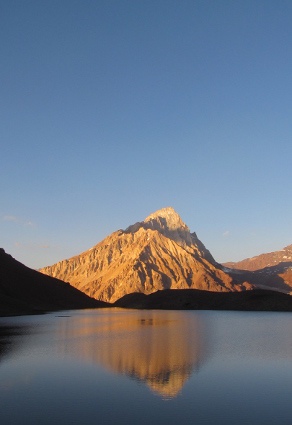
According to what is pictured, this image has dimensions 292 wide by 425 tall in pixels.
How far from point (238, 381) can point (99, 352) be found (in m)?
20.7

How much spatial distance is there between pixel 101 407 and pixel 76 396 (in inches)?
130

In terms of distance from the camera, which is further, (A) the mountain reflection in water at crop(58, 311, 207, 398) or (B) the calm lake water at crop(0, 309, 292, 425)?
(A) the mountain reflection in water at crop(58, 311, 207, 398)

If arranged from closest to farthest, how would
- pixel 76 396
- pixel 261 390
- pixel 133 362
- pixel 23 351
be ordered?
pixel 76 396
pixel 261 390
pixel 133 362
pixel 23 351

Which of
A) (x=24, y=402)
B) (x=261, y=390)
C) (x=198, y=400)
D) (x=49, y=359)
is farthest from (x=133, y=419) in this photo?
(x=49, y=359)

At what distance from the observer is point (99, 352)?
49469 millimetres

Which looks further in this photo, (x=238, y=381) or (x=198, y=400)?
(x=238, y=381)

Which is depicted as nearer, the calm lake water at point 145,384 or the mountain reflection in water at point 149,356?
the calm lake water at point 145,384

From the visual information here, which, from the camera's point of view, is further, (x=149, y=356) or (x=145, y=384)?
(x=149, y=356)

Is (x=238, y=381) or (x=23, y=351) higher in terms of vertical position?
(x=23, y=351)

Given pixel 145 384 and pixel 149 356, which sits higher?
pixel 149 356

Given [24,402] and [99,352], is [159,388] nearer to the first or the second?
[24,402]


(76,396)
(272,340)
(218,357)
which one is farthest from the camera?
(272,340)

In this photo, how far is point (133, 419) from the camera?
22.6 meters

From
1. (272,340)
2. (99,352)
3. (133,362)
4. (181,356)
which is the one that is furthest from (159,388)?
(272,340)
